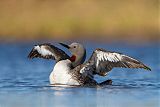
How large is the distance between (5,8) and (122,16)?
486 centimetres

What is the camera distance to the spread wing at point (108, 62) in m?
15.2

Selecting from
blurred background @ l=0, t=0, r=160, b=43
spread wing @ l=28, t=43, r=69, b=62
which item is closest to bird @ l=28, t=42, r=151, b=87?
spread wing @ l=28, t=43, r=69, b=62

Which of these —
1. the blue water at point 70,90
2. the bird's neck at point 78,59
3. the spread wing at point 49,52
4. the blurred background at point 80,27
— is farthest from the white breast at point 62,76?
the blurred background at point 80,27

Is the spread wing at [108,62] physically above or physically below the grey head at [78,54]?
below

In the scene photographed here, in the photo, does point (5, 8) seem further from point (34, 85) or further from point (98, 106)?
point (98, 106)

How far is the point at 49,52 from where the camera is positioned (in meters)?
16.5

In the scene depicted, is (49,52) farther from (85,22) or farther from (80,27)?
(85,22)

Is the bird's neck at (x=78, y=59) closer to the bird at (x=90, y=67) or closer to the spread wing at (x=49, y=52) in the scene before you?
the bird at (x=90, y=67)

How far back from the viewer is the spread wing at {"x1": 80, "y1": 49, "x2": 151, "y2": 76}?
15.2 meters

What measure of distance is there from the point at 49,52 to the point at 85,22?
17.4 meters

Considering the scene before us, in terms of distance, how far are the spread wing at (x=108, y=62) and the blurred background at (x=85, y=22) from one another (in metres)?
16.8

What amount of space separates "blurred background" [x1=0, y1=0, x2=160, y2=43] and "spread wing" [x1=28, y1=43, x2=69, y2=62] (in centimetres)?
1520

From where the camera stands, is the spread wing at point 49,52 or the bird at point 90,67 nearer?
the bird at point 90,67

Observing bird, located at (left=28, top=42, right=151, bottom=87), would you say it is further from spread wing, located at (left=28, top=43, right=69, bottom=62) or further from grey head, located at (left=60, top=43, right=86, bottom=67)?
spread wing, located at (left=28, top=43, right=69, bottom=62)
